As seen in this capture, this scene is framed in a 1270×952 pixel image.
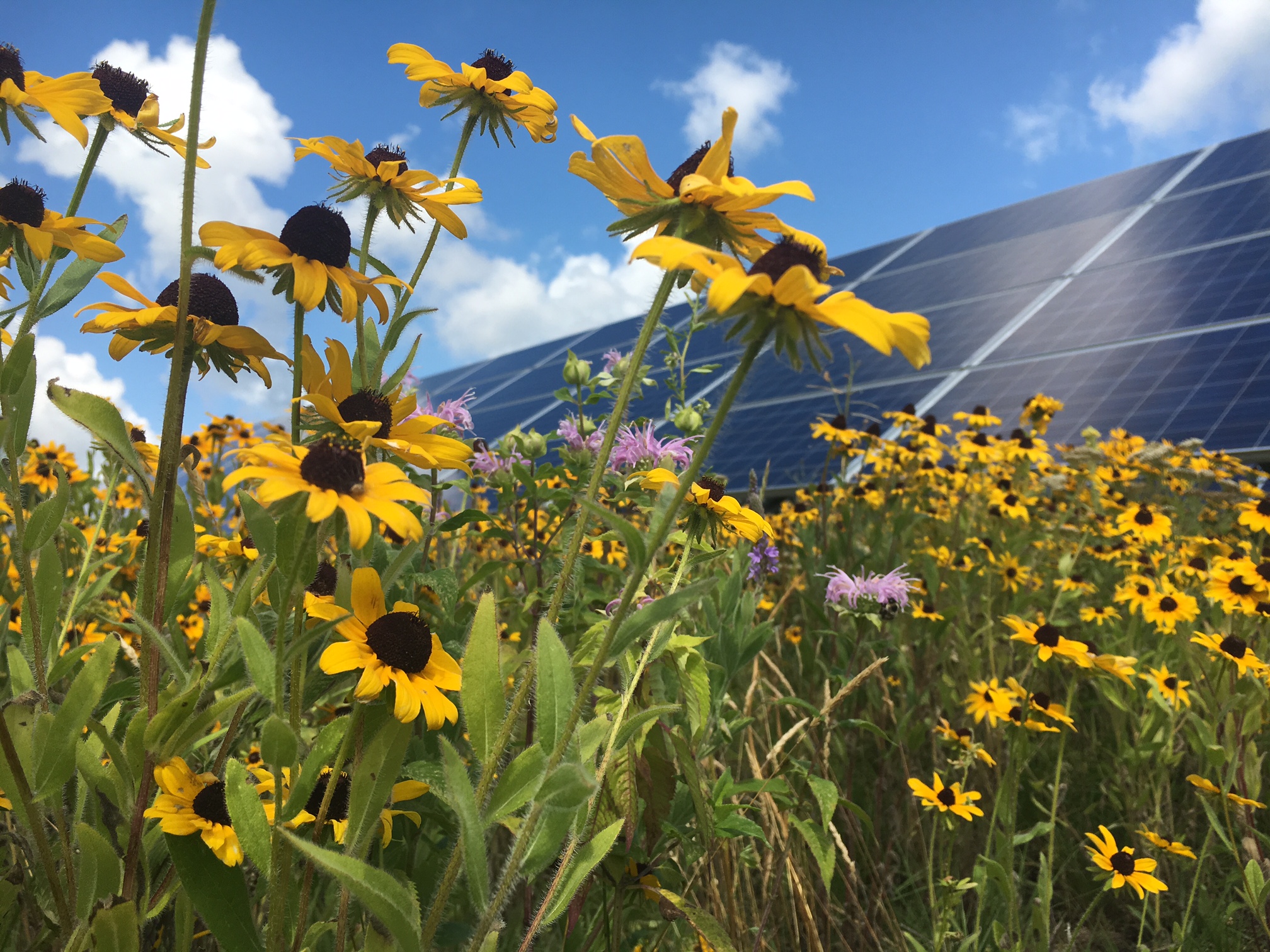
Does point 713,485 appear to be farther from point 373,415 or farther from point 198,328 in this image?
point 198,328

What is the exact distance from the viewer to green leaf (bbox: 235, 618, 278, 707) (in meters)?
0.82

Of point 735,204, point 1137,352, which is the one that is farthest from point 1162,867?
point 1137,352

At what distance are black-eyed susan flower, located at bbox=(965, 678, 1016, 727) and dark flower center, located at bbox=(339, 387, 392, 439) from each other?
70.9 inches

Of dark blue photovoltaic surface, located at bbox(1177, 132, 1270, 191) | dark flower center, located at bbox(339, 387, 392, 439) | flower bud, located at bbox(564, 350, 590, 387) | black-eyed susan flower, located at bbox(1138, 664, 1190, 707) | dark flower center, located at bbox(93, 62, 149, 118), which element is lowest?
black-eyed susan flower, located at bbox(1138, 664, 1190, 707)

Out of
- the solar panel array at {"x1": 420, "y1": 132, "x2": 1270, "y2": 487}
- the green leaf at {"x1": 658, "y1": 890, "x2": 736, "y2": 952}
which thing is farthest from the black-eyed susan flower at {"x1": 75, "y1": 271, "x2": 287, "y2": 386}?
the solar panel array at {"x1": 420, "y1": 132, "x2": 1270, "y2": 487}

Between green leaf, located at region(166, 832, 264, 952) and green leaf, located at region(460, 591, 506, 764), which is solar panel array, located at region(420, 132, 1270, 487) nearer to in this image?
green leaf, located at region(460, 591, 506, 764)

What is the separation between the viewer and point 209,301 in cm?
109

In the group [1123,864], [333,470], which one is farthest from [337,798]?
[1123,864]

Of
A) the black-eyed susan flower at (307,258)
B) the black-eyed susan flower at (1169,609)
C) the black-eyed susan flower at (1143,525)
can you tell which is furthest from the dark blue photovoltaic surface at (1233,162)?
the black-eyed susan flower at (307,258)

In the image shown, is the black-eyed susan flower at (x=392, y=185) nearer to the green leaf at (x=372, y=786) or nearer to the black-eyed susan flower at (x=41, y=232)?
the black-eyed susan flower at (x=41, y=232)

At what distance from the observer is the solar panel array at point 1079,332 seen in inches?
268

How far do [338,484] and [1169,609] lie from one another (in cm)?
304

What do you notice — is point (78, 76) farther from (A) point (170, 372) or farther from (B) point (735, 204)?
A: (B) point (735, 204)

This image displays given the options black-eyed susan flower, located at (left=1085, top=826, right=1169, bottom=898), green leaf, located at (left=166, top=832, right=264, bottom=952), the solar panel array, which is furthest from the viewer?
the solar panel array
